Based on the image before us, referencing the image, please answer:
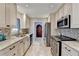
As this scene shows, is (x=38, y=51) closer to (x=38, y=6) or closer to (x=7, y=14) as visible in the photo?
(x=38, y=6)

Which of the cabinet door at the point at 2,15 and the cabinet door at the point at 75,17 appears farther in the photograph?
the cabinet door at the point at 2,15

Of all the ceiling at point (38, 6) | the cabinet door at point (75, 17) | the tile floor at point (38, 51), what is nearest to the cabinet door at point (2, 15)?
the cabinet door at point (75, 17)

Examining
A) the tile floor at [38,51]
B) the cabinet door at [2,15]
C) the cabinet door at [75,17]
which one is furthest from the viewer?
the tile floor at [38,51]

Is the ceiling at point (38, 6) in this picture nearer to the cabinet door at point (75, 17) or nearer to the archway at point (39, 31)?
the cabinet door at point (75, 17)

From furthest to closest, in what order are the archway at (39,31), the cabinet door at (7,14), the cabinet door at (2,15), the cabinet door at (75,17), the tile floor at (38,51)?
1. the archway at (39,31)
2. the tile floor at (38,51)
3. the cabinet door at (7,14)
4. the cabinet door at (2,15)
5. the cabinet door at (75,17)

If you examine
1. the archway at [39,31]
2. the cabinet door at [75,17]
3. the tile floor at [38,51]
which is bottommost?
the tile floor at [38,51]

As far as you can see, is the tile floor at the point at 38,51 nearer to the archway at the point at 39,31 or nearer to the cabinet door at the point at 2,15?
the cabinet door at the point at 2,15

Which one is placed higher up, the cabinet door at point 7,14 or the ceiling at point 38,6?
the ceiling at point 38,6

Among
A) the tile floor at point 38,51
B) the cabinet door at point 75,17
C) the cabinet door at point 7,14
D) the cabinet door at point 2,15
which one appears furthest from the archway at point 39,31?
the cabinet door at point 75,17

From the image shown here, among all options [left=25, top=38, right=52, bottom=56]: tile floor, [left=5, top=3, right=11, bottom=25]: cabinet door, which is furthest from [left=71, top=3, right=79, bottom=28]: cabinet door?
[left=25, top=38, right=52, bottom=56]: tile floor

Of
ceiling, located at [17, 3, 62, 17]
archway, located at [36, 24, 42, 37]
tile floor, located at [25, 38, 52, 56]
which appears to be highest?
ceiling, located at [17, 3, 62, 17]

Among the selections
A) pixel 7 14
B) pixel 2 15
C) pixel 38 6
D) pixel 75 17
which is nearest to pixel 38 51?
pixel 38 6

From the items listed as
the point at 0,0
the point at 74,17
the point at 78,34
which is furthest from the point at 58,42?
the point at 0,0

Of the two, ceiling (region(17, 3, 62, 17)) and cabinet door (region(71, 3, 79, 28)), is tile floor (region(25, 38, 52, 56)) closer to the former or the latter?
ceiling (region(17, 3, 62, 17))
